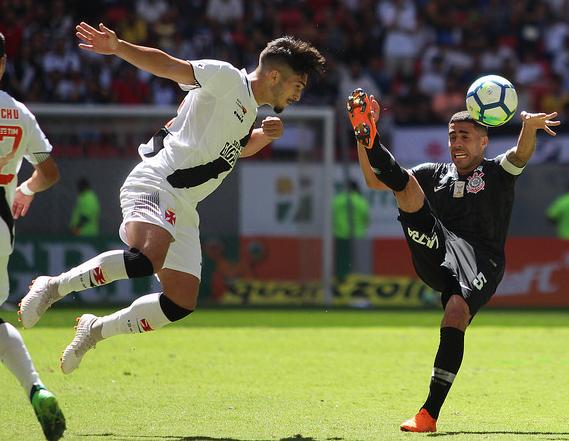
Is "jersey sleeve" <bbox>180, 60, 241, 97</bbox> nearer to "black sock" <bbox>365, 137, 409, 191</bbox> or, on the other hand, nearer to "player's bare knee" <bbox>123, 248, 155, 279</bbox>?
"black sock" <bbox>365, 137, 409, 191</bbox>

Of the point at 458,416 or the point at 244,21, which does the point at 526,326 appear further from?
the point at 244,21

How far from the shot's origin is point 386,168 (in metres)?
6.95

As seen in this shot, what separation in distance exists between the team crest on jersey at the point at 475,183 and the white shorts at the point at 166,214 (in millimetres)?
1918

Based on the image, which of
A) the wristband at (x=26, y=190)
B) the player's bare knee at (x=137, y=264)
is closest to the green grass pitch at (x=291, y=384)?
the player's bare knee at (x=137, y=264)

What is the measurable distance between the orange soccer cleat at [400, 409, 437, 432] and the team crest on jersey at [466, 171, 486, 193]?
1650 millimetres

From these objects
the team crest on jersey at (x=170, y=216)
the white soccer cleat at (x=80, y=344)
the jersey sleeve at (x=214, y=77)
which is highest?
the jersey sleeve at (x=214, y=77)

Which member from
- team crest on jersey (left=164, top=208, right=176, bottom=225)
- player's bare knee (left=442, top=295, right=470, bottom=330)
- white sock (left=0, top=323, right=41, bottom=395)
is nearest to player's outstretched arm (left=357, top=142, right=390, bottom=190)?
player's bare knee (left=442, top=295, right=470, bottom=330)

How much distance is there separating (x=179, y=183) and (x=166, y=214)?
251 mm

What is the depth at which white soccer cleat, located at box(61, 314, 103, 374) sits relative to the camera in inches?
281

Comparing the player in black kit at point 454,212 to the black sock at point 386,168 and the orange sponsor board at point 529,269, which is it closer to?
the black sock at point 386,168

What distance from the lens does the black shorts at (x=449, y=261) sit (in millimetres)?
7074

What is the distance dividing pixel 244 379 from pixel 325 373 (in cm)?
87

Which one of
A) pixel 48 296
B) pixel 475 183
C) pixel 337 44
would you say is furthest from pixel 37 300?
pixel 337 44

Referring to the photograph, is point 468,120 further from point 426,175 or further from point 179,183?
point 179,183
